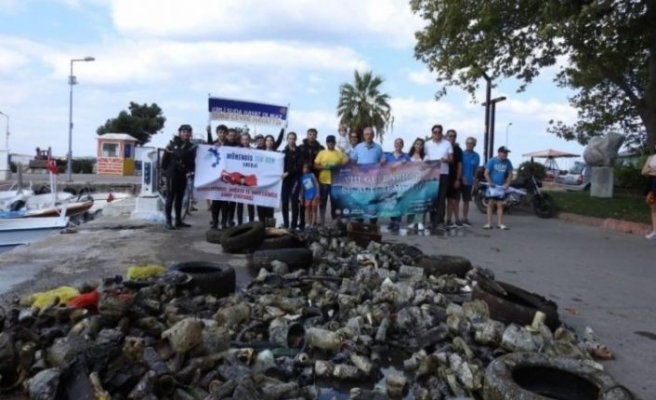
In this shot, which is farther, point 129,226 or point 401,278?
point 129,226

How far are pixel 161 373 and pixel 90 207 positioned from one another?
18.6 metres

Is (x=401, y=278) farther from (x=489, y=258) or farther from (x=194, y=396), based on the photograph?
(x=194, y=396)

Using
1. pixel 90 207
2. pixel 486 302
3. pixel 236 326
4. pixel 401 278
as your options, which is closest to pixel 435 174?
pixel 401 278

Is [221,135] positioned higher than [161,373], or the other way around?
[221,135]

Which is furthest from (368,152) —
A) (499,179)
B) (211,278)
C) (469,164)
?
(211,278)

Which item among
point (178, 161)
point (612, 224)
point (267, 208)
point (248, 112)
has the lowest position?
point (612, 224)

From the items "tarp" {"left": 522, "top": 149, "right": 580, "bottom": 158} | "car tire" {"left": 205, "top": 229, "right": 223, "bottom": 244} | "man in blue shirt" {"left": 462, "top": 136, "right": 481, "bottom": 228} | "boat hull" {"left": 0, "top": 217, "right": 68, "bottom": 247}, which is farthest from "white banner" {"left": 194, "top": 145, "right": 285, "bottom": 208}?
"tarp" {"left": 522, "top": 149, "right": 580, "bottom": 158}

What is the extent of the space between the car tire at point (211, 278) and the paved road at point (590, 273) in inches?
147

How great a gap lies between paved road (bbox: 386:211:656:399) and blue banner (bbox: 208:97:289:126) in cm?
406

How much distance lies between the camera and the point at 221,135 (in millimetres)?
12656

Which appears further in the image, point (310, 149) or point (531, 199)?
point (531, 199)

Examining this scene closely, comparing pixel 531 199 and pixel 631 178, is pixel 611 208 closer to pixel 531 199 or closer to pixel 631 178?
pixel 531 199

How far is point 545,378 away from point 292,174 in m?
8.21

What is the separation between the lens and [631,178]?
2519 centimetres
